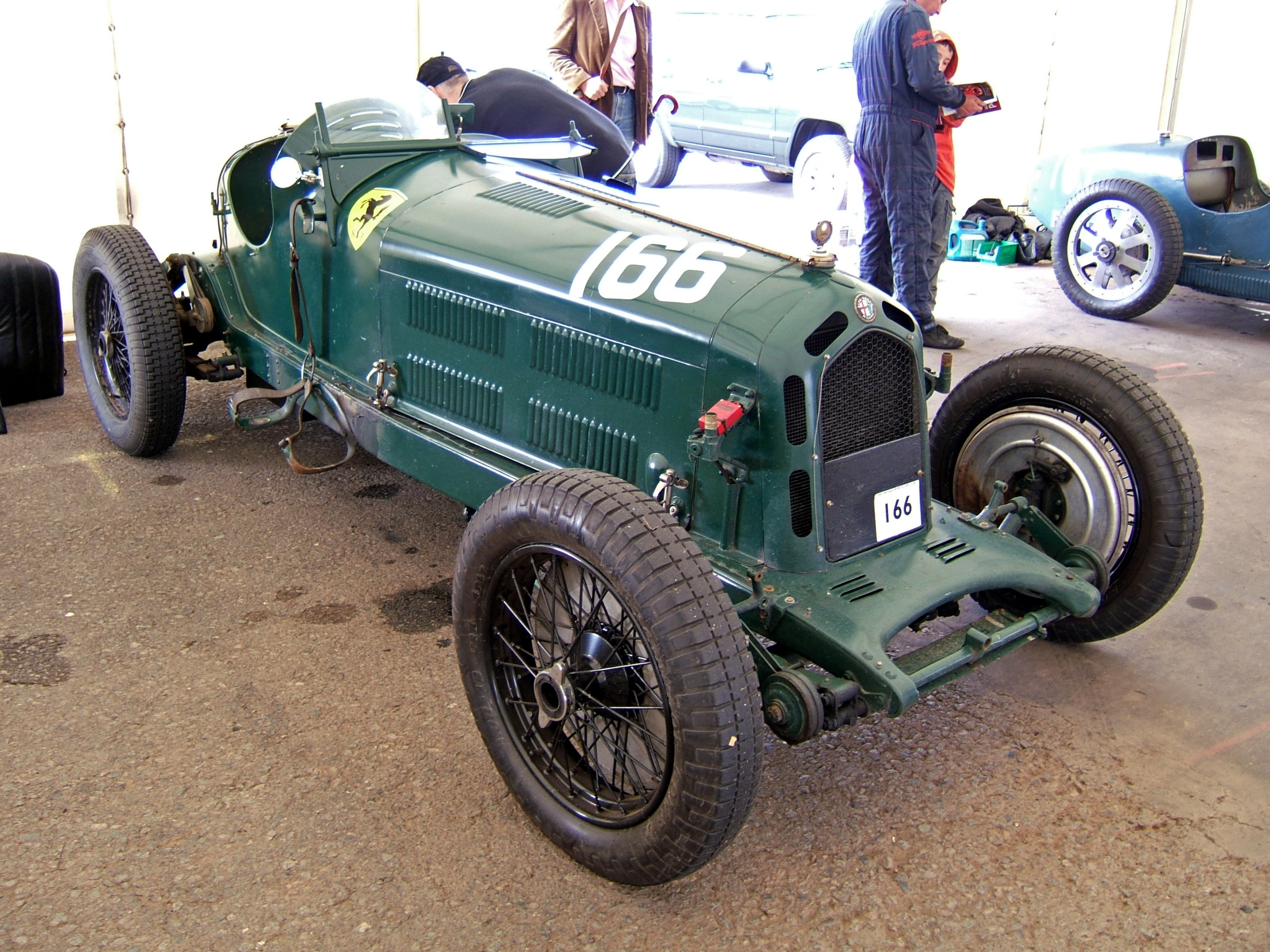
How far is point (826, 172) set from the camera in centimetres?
941

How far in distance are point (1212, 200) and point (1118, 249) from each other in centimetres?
63

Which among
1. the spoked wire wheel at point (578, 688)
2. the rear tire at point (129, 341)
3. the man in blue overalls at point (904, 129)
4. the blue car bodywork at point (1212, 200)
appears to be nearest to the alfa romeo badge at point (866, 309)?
the spoked wire wheel at point (578, 688)

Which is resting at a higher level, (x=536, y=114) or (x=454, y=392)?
(x=536, y=114)

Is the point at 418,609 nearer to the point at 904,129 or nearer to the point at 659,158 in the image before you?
the point at 904,129

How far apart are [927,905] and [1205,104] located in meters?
9.62

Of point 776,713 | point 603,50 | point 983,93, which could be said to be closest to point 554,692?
point 776,713

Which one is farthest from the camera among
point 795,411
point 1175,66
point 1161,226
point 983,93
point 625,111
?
point 1175,66

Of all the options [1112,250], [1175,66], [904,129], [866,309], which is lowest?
[1112,250]

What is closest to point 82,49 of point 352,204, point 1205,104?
point 352,204

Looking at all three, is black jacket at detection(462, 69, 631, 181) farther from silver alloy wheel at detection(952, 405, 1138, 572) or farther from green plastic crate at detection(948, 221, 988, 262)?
green plastic crate at detection(948, 221, 988, 262)

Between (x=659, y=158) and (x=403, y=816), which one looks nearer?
(x=403, y=816)

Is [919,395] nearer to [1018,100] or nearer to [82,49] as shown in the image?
[82,49]

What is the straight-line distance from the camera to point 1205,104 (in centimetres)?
938

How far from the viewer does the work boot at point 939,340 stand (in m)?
5.93
